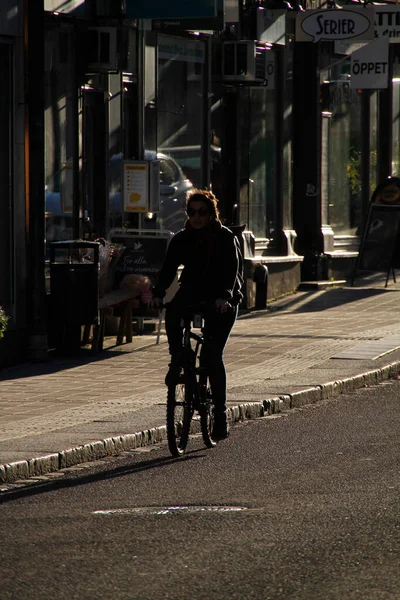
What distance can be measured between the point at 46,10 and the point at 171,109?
3.88 m

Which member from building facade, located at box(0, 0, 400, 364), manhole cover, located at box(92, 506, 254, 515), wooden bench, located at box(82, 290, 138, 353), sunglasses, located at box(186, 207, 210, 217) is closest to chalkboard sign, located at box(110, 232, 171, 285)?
wooden bench, located at box(82, 290, 138, 353)

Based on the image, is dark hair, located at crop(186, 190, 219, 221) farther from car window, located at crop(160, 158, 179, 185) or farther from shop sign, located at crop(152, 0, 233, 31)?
car window, located at crop(160, 158, 179, 185)

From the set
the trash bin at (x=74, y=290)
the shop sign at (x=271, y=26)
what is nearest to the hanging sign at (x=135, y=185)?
the trash bin at (x=74, y=290)

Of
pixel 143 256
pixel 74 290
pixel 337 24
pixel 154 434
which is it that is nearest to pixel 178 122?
pixel 337 24

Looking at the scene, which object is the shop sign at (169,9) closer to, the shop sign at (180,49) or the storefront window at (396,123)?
the shop sign at (180,49)

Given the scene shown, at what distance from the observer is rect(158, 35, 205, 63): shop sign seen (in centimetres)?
1780

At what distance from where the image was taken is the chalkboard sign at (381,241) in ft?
71.2

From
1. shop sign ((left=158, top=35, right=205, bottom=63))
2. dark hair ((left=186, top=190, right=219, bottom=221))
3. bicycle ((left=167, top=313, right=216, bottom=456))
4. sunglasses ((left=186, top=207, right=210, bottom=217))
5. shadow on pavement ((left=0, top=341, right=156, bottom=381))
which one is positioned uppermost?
shop sign ((left=158, top=35, right=205, bottom=63))

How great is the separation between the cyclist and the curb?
0.59 metres

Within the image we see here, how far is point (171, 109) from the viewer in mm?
18281

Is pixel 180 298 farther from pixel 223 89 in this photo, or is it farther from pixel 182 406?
pixel 223 89

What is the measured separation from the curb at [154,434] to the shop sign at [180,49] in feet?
20.5

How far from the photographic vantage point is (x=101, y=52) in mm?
15672

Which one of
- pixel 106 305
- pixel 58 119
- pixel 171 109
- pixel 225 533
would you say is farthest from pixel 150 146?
pixel 225 533
